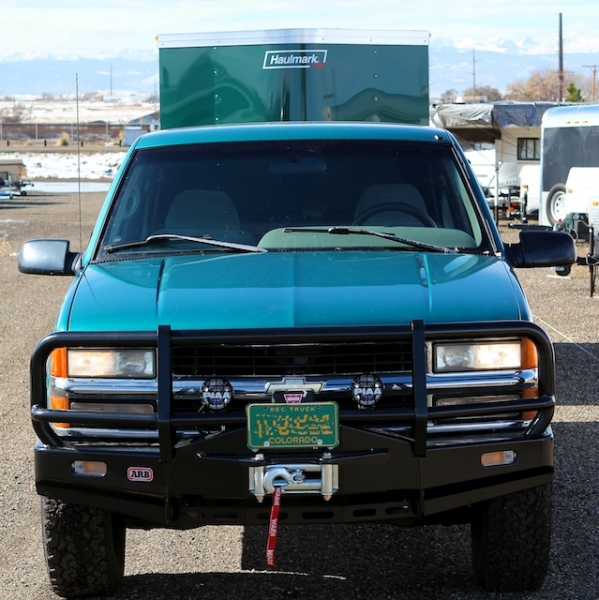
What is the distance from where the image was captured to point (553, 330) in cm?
1233

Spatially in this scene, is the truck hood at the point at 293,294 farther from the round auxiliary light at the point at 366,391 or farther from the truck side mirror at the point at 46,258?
the truck side mirror at the point at 46,258

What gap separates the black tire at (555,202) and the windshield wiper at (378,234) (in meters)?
18.5

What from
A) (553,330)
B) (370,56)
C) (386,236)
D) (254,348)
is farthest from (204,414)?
(553,330)

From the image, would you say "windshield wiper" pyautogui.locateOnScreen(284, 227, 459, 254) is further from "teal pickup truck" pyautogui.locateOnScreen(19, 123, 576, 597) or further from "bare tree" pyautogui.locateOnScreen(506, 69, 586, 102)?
"bare tree" pyautogui.locateOnScreen(506, 69, 586, 102)

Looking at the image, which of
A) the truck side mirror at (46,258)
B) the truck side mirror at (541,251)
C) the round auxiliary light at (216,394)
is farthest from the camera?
the truck side mirror at (46,258)

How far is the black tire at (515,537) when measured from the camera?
457 cm

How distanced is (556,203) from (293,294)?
66.1ft

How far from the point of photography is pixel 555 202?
23.8 m

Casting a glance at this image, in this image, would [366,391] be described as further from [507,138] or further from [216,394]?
[507,138]

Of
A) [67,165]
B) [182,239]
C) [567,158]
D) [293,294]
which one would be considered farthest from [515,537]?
[67,165]

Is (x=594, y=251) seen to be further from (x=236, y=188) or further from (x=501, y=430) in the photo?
(x=501, y=430)

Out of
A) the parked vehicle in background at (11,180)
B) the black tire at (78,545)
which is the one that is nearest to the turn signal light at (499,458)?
the black tire at (78,545)

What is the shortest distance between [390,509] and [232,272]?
1144mm

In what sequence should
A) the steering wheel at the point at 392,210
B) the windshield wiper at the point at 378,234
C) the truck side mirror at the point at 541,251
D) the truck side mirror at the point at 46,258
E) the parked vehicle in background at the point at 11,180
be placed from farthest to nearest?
the parked vehicle in background at the point at 11,180
the steering wheel at the point at 392,210
the truck side mirror at the point at 46,258
the truck side mirror at the point at 541,251
the windshield wiper at the point at 378,234
